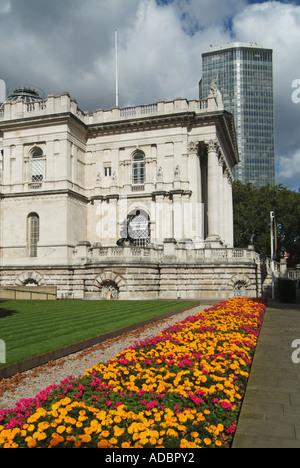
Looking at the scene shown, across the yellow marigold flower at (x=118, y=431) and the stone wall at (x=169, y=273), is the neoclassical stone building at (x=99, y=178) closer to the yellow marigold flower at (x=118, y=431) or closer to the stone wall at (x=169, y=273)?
the stone wall at (x=169, y=273)

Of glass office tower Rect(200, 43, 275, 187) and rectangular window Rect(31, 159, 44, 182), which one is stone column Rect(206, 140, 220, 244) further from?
glass office tower Rect(200, 43, 275, 187)

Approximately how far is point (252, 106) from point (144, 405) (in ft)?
539

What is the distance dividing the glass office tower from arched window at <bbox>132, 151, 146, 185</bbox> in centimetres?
12096

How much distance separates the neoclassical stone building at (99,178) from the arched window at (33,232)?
10 cm

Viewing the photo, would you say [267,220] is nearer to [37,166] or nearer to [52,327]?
[37,166]

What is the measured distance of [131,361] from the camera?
9.34 meters

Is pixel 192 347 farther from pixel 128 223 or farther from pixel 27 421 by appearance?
pixel 128 223

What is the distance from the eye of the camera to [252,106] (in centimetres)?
15762

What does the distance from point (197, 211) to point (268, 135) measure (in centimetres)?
12897

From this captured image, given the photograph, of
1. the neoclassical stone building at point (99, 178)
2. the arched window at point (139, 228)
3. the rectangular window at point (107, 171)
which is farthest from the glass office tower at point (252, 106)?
the arched window at point (139, 228)

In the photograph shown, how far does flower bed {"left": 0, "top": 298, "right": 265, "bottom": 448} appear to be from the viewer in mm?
5453

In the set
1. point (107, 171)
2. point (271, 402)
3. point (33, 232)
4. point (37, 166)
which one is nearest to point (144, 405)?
point (271, 402)

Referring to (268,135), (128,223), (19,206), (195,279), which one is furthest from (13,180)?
(268,135)

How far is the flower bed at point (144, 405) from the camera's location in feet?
17.9
